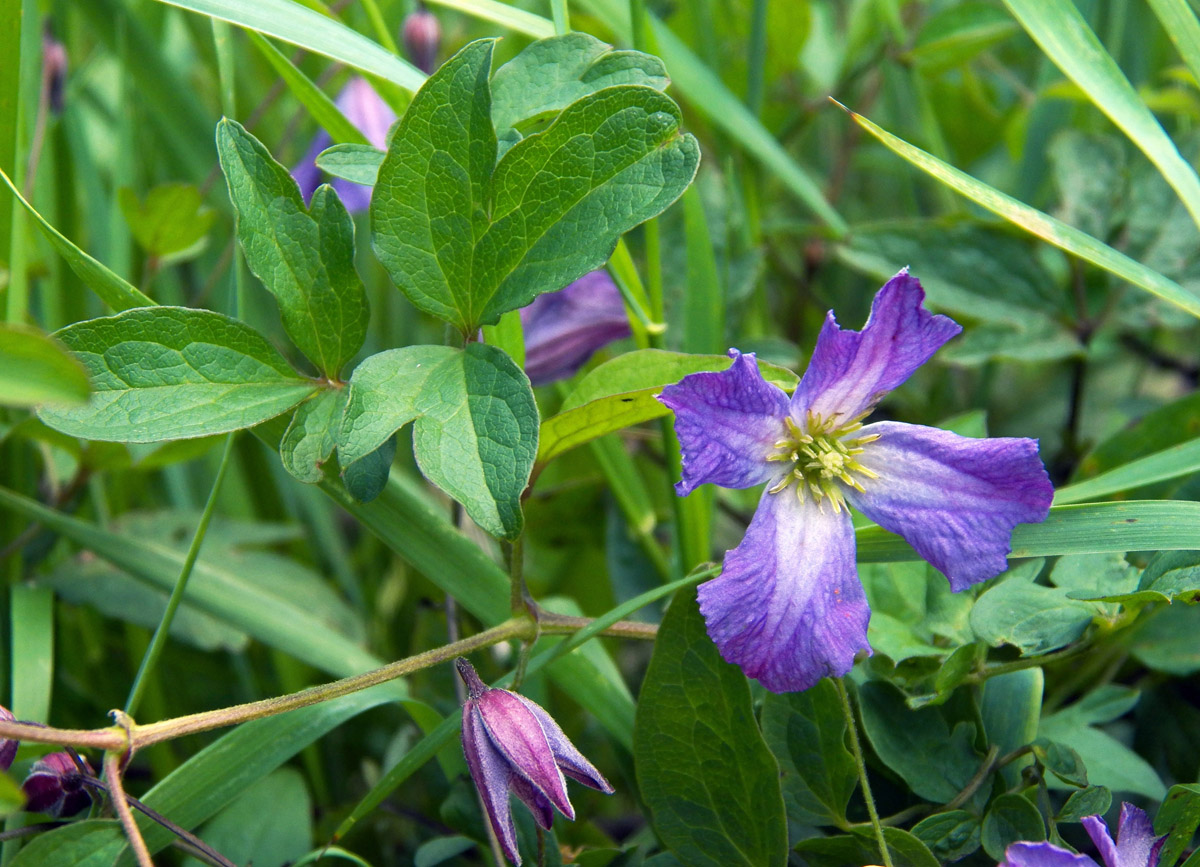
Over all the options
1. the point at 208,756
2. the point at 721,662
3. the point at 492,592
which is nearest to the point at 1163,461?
the point at 721,662

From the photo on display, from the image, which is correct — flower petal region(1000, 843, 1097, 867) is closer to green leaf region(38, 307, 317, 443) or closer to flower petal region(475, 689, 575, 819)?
flower petal region(475, 689, 575, 819)

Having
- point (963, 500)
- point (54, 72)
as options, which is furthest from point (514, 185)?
point (54, 72)

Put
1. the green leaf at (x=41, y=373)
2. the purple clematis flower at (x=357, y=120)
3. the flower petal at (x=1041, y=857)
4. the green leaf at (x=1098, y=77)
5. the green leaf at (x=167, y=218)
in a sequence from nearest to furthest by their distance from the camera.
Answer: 1. the green leaf at (x=41, y=373)
2. the flower petal at (x=1041, y=857)
3. the green leaf at (x=1098, y=77)
4. the green leaf at (x=167, y=218)
5. the purple clematis flower at (x=357, y=120)

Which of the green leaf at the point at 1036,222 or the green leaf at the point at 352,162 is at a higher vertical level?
the green leaf at the point at 352,162

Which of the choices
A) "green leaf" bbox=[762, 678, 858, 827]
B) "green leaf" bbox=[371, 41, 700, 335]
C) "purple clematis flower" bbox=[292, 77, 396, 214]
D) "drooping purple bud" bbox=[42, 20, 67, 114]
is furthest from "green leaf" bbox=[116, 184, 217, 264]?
"green leaf" bbox=[762, 678, 858, 827]

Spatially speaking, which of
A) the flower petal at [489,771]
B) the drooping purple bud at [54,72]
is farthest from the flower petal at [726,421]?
the drooping purple bud at [54,72]

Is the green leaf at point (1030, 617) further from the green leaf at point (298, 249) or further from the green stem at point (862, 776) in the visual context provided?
the green leaf at point (298, 249)

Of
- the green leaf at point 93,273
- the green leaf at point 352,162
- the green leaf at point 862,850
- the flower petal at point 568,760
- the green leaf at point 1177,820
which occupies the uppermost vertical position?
the green leaf at point 352,162
